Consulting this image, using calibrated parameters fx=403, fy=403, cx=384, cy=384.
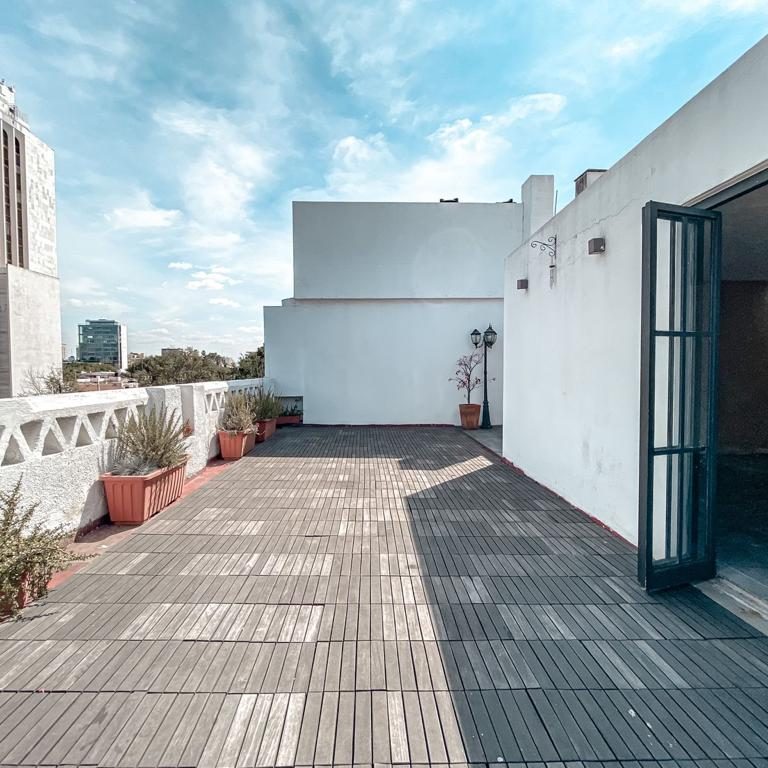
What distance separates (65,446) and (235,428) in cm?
348

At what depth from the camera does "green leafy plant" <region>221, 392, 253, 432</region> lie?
6.79 metres

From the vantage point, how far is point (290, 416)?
34.3ft

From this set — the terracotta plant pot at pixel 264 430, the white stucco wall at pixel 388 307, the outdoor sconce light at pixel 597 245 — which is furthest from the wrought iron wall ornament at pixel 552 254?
the terracotta plant pot at pixel 264 430

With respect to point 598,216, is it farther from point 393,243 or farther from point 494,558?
point 393,243

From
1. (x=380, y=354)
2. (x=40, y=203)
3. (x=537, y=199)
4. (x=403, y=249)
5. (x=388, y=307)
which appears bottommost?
(x=380, y=354)

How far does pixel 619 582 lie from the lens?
283 cm

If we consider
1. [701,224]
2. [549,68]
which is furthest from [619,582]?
[549,68]

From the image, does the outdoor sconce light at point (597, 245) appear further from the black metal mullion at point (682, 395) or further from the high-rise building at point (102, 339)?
the high-rise building at point (102, 339)

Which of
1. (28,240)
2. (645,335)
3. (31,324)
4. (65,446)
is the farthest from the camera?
(28,240)

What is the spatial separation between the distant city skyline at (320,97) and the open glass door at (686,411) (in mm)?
1046

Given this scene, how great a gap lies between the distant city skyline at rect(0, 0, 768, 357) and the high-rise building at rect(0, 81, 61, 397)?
8602mm

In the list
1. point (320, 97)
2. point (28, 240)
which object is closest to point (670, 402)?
point (320, 97)

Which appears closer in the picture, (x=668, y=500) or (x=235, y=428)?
(x=668, y=500)

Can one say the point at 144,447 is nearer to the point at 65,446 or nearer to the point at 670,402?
the point at 65,446
